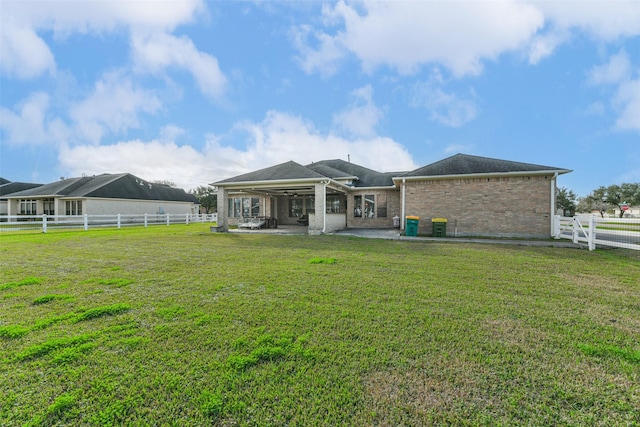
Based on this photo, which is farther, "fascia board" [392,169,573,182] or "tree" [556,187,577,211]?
"tree" [556,187,577,211]

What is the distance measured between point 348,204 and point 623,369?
57.2 feet

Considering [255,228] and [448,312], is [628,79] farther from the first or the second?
[255,228]

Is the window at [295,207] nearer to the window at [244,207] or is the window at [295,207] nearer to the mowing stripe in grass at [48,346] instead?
the window at [244,207]

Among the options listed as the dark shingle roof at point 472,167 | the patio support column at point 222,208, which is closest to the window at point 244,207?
the patio support column at point 222,208

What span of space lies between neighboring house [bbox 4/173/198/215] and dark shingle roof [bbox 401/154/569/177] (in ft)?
93.6

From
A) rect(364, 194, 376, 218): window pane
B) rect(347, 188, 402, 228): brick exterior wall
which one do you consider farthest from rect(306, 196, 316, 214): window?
rect(364, 194, 376, 218): window pane

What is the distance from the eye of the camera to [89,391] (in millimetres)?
2131

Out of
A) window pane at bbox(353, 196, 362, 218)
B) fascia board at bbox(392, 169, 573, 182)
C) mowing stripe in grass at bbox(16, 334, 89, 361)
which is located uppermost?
fascia board at bbox(392, 169, 573, 182)

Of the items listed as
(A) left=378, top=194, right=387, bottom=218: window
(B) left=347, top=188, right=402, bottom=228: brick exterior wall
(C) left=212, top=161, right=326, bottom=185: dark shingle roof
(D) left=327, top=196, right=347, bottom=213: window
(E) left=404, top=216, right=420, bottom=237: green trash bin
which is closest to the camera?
(E) left=404, top=216, right=420, bottom=237: green trash bin

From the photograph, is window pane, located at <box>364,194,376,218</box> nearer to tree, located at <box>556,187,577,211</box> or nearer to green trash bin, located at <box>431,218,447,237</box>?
green trash bin, located at <box>431,218,447,237</box>

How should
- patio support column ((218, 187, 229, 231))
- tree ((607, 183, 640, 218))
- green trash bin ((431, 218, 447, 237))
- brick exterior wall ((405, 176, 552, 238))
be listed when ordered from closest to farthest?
brick exterior wall ((405, 176, 552, 238)) < green trash bin ((431, 218, 447, 237)) < patio support column ((218, 187, 229, 231)) < tree ((607, 183, 640, 218))

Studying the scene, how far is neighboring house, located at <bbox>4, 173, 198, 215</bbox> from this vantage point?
2538cm

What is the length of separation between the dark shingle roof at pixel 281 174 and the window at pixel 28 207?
2697 cm

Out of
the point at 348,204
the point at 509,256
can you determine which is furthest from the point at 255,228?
the point at 509,256
